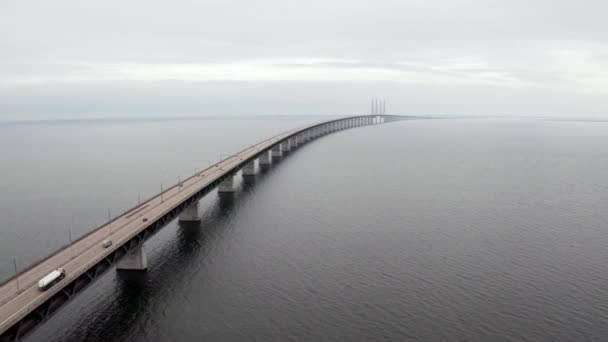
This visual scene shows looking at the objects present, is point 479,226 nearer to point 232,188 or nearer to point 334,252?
point 334,252

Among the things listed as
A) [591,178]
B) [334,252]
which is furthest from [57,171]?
[591,178]

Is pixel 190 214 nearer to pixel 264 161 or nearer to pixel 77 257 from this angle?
pixel 77 257

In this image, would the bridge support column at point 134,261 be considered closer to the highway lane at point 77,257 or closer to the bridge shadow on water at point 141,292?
the bridge shadow on water at point 141,292

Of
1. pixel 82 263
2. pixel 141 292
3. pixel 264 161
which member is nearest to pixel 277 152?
pixel 264 161

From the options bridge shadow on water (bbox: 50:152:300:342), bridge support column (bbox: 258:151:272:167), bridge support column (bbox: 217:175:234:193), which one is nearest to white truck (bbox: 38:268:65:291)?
bridge shadow on water (bbox: 50:152:300:342)

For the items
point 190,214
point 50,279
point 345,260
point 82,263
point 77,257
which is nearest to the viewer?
point 50,279

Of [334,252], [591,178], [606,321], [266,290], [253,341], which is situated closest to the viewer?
[253,341]

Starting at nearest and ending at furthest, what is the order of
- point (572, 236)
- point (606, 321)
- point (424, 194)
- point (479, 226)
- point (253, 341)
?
point (253, 341), point (606, 321), point (572, 236), point (479, 226), point (424, 194)
